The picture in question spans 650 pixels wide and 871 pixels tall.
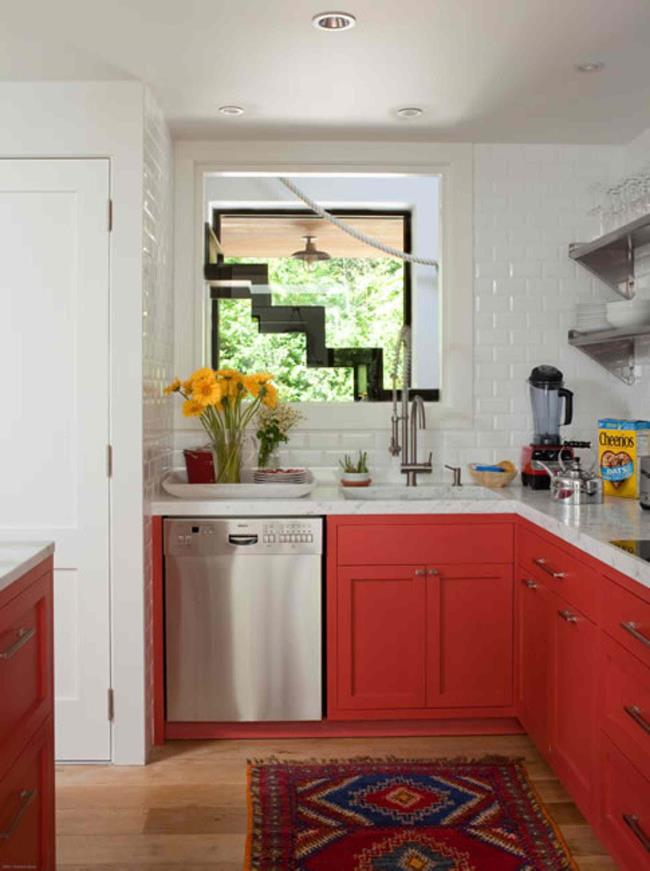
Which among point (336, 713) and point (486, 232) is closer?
point (336, 713)

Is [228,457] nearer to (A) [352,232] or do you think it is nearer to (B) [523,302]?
(A) [352,232]

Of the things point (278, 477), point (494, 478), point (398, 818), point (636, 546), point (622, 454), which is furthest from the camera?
point (494, 478)

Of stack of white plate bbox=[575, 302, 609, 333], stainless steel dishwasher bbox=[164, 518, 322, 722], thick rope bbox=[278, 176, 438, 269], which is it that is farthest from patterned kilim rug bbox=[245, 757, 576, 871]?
thick rope bbox=[278, 176, 438, 269]

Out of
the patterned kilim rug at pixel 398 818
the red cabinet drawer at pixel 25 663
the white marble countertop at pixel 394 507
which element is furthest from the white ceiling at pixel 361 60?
the patterned kilim rug at pixel 398 818

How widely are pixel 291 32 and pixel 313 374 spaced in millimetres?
1701

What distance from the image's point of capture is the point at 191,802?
10.1ft

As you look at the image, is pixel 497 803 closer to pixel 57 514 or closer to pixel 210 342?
pixel 57 514

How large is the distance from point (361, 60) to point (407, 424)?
154 centimetres

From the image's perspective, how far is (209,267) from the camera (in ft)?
14.0

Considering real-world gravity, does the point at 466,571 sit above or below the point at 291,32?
below

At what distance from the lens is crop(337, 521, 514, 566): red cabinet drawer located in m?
3.57

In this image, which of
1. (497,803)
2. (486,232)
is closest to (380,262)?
(486,232)

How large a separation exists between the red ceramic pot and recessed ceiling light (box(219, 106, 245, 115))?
53.5 inches

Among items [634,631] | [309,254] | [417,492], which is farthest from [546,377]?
[634,631]
